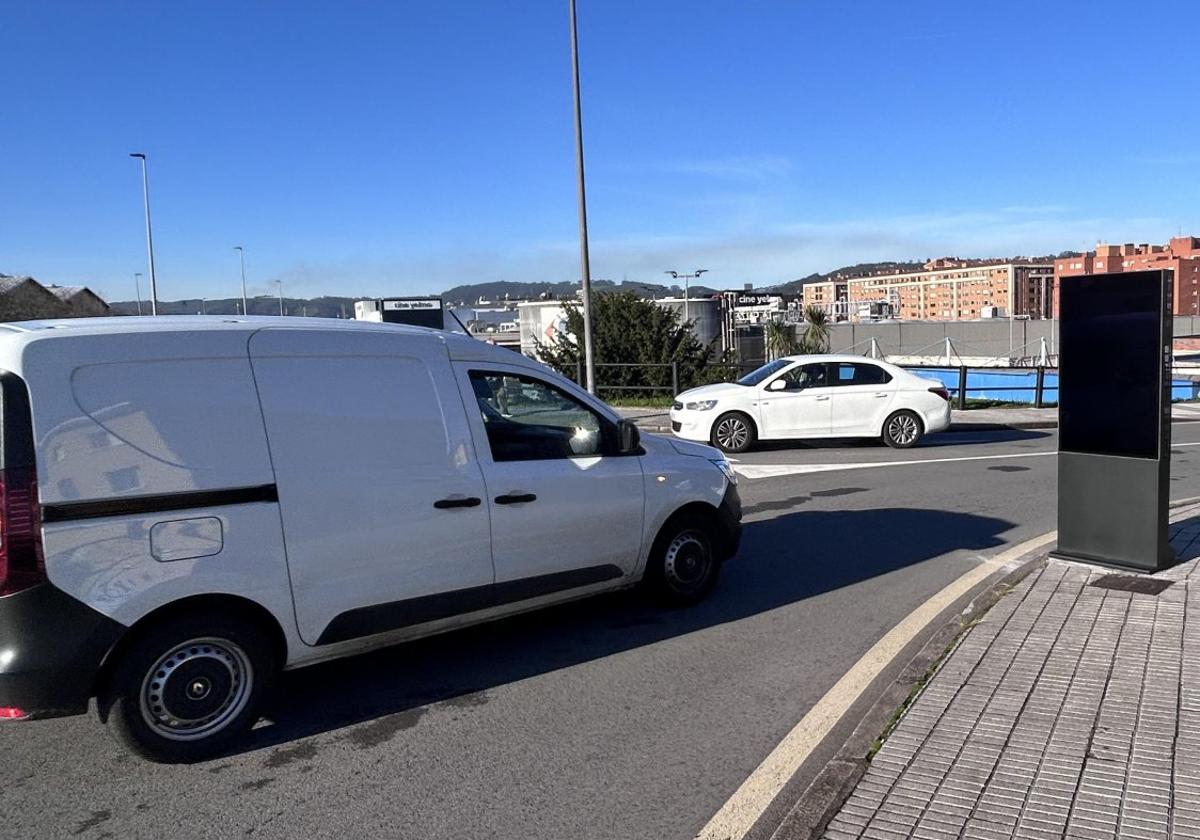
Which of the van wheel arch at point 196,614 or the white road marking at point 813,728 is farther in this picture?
the van wheel arch at point 196,614

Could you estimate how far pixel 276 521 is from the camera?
177 inches

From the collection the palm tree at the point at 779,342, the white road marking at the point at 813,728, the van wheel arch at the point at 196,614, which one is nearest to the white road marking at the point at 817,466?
the white road marking at the point at 813,728

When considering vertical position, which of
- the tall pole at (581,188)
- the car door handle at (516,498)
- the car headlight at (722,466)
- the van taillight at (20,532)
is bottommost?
the car headlight at (722,466)

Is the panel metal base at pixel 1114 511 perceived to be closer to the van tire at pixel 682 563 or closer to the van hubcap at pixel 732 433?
the van tire at pixel 682 563

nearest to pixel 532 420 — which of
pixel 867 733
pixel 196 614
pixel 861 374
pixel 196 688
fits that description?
pixel 196 614

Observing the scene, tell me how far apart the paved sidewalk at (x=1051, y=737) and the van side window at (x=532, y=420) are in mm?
2443

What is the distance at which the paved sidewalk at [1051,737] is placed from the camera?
11.4 ft

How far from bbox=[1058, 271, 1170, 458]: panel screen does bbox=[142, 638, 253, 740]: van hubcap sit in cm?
587

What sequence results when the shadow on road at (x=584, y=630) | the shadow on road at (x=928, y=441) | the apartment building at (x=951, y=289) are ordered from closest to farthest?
the shadow on road at (x=584, y=630) → the shadow on road at (x=928, y=441) → the apartment building at (x=951, y=289)

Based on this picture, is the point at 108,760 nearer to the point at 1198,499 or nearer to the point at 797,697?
the point at 797,697

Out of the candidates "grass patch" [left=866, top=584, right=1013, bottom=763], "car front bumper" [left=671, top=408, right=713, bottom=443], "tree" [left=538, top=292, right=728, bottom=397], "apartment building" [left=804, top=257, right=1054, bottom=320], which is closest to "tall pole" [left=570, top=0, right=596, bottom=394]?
"car front bumper" [left=671, top=408, right=713, bottom=443]

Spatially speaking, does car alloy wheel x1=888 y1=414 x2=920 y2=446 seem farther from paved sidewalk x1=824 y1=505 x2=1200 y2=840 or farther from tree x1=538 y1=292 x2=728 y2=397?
tree x1=538 y1=292 x2=728 y2=397

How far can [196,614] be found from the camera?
14.3 ft

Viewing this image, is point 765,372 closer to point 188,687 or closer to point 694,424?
point 694,424
